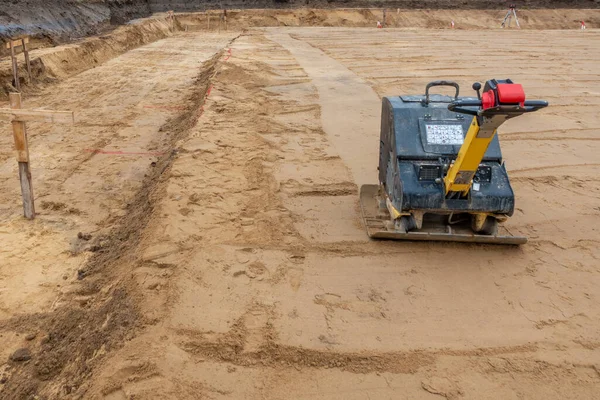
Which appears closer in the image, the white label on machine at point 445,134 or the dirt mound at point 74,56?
the white label on machine at point 445,134

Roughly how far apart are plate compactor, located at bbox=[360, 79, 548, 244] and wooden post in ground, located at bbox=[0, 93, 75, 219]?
3.22m

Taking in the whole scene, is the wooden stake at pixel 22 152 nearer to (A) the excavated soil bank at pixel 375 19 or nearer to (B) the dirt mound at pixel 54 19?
(B) the dirt mound at pixel 54 19

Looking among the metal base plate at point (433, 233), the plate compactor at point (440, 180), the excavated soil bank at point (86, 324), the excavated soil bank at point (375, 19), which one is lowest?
the excavated soil bank at point (86, 324)

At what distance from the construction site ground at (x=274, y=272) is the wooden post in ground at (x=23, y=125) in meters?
0.28

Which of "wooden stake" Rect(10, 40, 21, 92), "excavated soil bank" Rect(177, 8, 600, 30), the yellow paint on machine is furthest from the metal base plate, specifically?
"excavated soil bank" Rect(177, 8, 600, 30)

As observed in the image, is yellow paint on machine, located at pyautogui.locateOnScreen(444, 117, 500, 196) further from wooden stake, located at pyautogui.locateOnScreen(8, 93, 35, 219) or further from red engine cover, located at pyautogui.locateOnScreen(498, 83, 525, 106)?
wooden stake, located at pyautogui.locateOnScreen(8, 93, 35, 219)

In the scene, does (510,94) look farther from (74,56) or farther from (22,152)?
(74,56)

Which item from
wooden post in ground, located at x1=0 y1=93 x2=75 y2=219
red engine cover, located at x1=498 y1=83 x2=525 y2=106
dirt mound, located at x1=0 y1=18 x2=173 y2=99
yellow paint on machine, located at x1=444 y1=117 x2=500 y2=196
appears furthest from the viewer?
dirt mound, located at x1=0 y1=18 x2=173 y2=99

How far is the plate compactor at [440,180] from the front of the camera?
4406 mm

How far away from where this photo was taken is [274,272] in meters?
4.36

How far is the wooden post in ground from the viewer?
529 centimetres

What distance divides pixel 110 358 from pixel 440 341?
217 cm

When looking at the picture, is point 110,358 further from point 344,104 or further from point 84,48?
point 84,48

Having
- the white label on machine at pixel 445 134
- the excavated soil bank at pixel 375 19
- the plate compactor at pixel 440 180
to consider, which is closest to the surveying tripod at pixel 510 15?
the excavated soil bank at pixel 375 19
